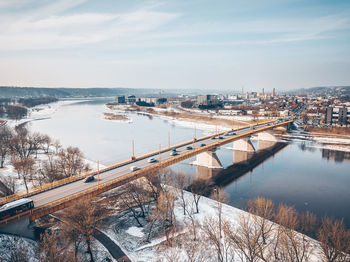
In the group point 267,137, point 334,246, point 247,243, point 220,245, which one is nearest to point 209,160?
point 220,245

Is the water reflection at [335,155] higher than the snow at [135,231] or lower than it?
lower

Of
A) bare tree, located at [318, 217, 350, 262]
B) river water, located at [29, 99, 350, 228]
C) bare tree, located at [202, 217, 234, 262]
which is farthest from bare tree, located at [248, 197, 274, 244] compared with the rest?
river water, located at [29, 99, 350, 228]

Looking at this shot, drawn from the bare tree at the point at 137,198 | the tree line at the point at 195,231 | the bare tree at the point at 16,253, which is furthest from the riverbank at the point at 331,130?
the bare tree at the point at 16,253

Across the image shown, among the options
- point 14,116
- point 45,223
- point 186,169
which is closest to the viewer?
point 45,223

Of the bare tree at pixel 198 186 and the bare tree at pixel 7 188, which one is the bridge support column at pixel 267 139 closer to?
the bare tree at pixel 198 186

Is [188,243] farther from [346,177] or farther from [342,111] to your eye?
[342,111]

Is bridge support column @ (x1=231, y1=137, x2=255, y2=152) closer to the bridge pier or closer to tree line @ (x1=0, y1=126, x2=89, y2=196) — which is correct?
the bridge pier

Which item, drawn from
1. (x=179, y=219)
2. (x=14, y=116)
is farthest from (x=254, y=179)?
(x=14, y=116)

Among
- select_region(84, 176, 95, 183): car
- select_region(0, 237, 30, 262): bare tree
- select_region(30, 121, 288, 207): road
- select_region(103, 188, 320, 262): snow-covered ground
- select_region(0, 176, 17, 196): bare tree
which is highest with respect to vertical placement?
select_region(84, 176, 95, 183): car
